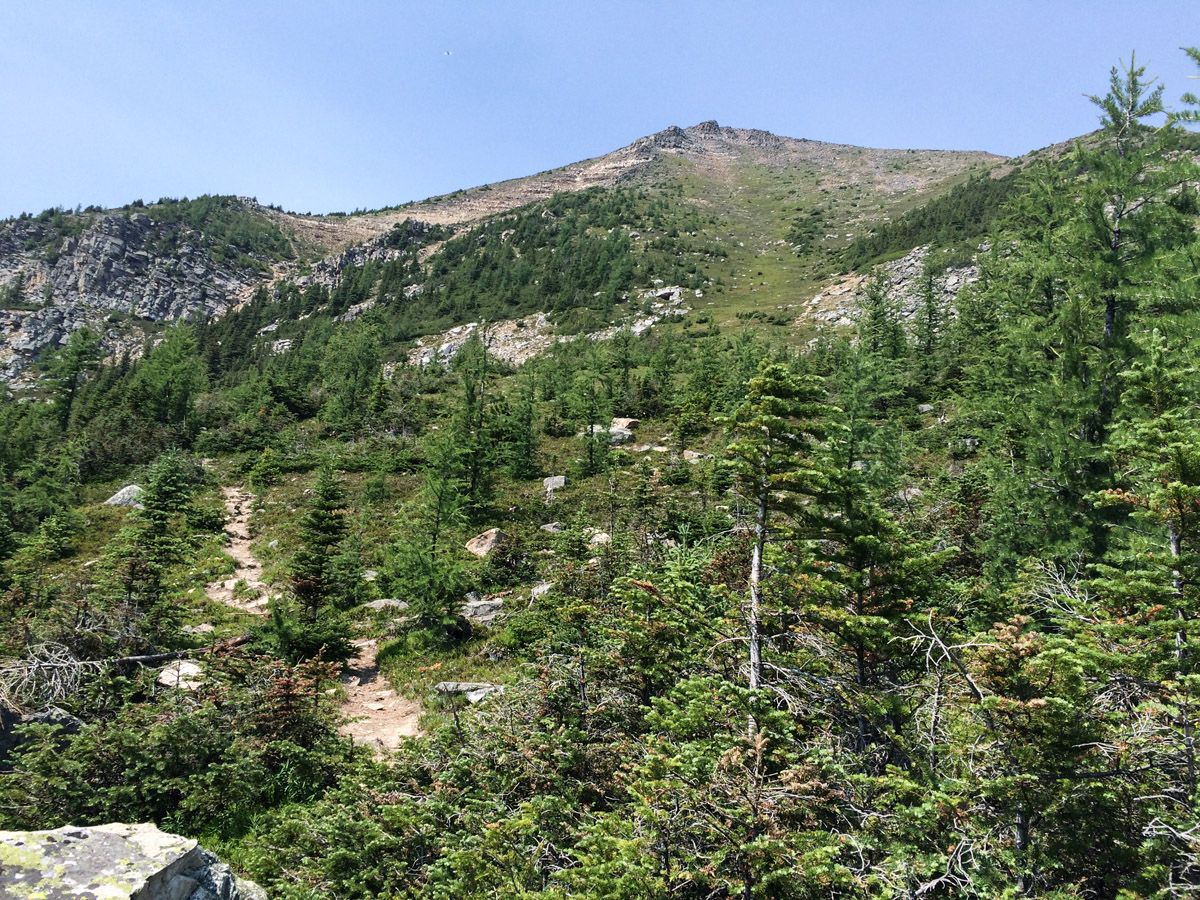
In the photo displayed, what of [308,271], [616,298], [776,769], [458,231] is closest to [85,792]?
[776,769]

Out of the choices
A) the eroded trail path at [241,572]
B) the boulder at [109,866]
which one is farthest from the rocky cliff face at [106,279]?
the boulder at [109,866]

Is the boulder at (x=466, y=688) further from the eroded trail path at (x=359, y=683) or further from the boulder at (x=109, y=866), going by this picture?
the boulder at (x=109, y=866)

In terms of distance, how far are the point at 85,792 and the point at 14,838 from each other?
4.52 metres

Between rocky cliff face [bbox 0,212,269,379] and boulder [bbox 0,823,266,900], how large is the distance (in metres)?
122

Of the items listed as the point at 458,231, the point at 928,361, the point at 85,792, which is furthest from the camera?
the point at 458,231

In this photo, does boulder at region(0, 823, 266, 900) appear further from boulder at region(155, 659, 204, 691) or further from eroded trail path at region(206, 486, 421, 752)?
boulder at region(155, 659, 204, 691)

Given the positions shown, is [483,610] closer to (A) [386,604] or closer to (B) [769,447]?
(A) [386,604]

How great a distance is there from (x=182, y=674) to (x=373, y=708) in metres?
4.22

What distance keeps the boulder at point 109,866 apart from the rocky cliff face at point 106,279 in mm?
121545

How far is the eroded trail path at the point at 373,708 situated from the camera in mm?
12312

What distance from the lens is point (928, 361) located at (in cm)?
3500

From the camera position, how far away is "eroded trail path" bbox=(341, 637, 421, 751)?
12.3 metres

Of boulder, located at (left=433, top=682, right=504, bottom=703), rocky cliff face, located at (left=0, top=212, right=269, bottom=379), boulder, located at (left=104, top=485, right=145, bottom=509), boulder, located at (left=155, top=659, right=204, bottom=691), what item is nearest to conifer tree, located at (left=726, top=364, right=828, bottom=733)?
boulder, located at (left=433, top=682, right=504, bottom=703)

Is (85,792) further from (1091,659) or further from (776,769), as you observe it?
(1091,659)
